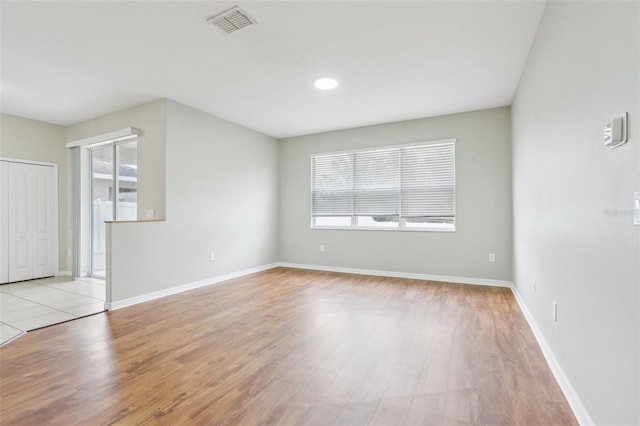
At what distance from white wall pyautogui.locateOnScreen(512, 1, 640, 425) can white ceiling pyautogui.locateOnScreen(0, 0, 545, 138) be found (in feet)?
2.20

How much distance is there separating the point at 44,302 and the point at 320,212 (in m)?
4.06

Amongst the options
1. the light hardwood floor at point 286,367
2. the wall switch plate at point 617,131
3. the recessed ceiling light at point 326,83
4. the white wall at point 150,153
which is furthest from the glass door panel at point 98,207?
the wall switch plate at point 617,131

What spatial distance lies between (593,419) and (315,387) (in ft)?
4.45

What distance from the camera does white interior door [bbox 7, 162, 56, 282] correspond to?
4793 millimetres

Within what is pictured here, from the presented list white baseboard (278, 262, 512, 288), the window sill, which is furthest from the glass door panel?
the window sill

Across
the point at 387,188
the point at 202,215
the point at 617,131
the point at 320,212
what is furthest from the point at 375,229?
the point at 617,131

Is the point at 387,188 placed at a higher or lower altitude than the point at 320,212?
higher

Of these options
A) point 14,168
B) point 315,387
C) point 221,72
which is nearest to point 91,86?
point 221,72

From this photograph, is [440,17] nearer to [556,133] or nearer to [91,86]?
[556,133]

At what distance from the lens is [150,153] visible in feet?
13.6

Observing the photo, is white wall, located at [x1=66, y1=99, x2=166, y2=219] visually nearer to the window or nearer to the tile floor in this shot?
the tile floor

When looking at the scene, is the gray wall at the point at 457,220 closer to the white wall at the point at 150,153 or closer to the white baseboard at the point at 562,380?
the white baseboard at the point at 562,380

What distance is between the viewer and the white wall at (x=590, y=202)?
113 centimetres

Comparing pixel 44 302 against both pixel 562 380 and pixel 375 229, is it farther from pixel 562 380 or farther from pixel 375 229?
pixel 562 380
